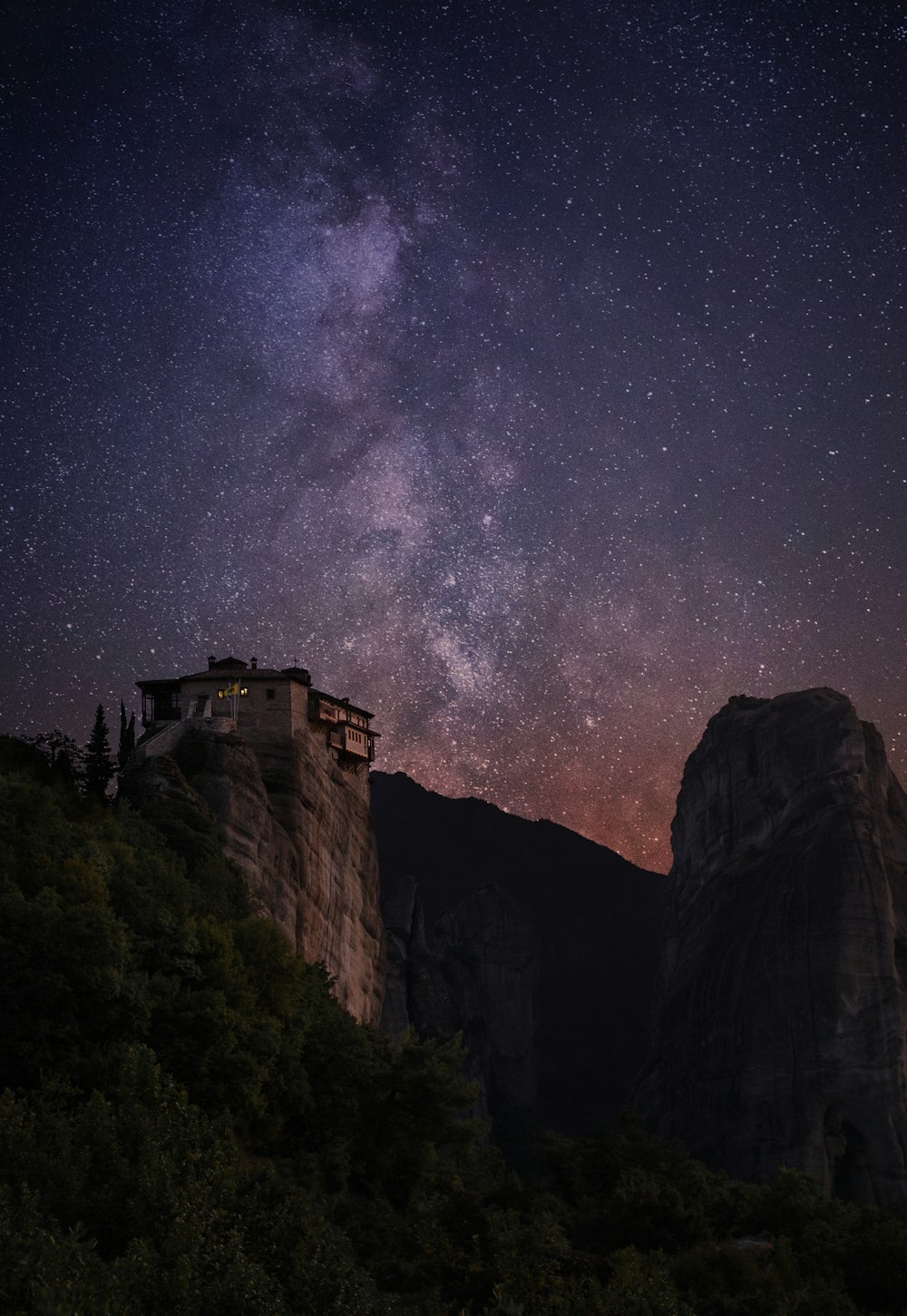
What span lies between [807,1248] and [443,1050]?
12007mm

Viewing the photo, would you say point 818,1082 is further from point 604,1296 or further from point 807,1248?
point 604,1296

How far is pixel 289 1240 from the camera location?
21516mm

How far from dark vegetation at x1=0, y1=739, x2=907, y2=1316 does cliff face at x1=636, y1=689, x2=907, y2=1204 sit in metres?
65.7

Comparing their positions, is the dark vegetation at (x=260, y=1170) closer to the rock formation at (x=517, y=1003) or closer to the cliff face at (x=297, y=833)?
the cliff face at (x=297, y=833)

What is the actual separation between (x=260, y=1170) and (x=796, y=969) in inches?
3798

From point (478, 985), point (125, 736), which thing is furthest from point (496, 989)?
point (125, 736)

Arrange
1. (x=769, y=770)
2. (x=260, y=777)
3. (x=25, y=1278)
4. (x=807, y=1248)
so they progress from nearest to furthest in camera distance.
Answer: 1. (x=25, y=1278)
2. (x=807, y=1248)
3. (x=260, y=777)
4. (x=769, y=770)

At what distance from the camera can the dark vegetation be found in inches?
785

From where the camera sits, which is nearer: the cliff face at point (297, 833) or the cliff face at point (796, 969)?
the cliff face at point (297, 833)

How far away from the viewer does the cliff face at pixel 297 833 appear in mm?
54469

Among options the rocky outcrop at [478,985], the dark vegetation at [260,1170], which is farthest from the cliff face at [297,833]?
the rocky outcrop at [478,985]

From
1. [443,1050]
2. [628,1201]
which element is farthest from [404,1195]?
[628,1201]

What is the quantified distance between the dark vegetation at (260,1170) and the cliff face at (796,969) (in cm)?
6571

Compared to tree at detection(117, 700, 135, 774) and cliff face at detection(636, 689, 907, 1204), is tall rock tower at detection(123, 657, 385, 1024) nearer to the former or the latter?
tree at detection(117, 700, 135, 774)
